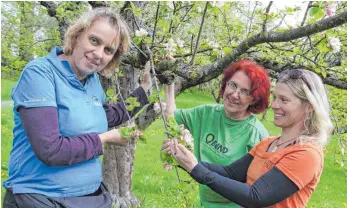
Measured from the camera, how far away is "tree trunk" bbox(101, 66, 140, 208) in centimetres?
443

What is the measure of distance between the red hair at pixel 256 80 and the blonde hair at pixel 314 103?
0.43 meters

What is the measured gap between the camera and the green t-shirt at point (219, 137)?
2.81 metres

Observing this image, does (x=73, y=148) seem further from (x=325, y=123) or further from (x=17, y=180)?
(x=325, y=123)

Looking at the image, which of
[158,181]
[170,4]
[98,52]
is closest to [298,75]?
[98,52]

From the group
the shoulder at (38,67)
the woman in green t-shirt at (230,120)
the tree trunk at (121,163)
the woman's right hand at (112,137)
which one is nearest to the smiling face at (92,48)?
the shoulder at (38,67)

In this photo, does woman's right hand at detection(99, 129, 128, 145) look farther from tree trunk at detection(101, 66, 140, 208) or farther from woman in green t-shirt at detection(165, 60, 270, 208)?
tree trunk at detection(101, 66, 140, 208)

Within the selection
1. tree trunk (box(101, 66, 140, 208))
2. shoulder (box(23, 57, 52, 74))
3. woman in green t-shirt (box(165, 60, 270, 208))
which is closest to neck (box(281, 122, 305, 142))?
woman in green t-shirt (box(165, 60, 270, 208))

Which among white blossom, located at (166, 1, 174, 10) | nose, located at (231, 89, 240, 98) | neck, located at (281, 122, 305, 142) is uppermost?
white blossom, located at (166, 1, 174, 10)

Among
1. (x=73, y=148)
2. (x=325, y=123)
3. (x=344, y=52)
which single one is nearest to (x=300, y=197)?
(x=325, y=123)

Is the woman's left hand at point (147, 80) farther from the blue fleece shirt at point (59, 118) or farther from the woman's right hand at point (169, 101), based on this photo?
the blue fleece shirt at point (59, 118)

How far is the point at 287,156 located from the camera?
84.7 inches

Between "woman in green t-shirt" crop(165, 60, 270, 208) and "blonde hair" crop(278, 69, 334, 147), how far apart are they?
461 millimetres

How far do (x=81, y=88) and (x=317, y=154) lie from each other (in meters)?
1.23

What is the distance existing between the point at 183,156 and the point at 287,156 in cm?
53
